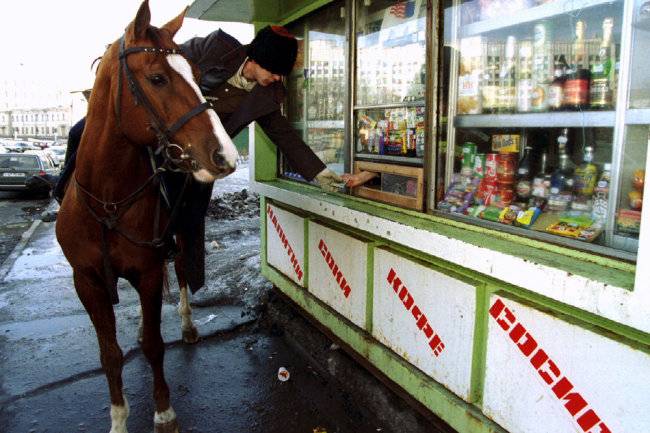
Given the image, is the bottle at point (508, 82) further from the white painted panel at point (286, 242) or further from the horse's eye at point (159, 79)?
the white painted panel at point (286, 242)

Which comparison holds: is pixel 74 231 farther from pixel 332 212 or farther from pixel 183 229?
pixel 332 212

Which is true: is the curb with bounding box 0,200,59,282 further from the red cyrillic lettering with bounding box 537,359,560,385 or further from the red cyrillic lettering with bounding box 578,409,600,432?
the red cyrillic lettering with bounding box 578,409,600,432

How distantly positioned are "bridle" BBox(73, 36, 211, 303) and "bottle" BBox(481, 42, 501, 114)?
4.95 ft

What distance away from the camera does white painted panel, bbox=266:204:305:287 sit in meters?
4.32

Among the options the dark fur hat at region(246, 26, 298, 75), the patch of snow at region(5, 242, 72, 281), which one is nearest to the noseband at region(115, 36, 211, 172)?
the dark fur hat at region(246, 26, 298, 75)

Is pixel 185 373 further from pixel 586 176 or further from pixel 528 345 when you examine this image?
pixel 586 176

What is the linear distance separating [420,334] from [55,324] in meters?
3.79

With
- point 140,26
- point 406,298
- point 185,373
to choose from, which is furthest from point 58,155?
point 406,298

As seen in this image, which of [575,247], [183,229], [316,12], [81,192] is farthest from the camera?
[316,12]

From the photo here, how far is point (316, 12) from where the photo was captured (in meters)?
4.36

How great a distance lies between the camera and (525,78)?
2559 mm

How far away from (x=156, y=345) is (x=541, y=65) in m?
2.73

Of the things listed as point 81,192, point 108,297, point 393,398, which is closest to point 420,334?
point 393,398

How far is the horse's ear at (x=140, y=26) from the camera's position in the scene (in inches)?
92.1
